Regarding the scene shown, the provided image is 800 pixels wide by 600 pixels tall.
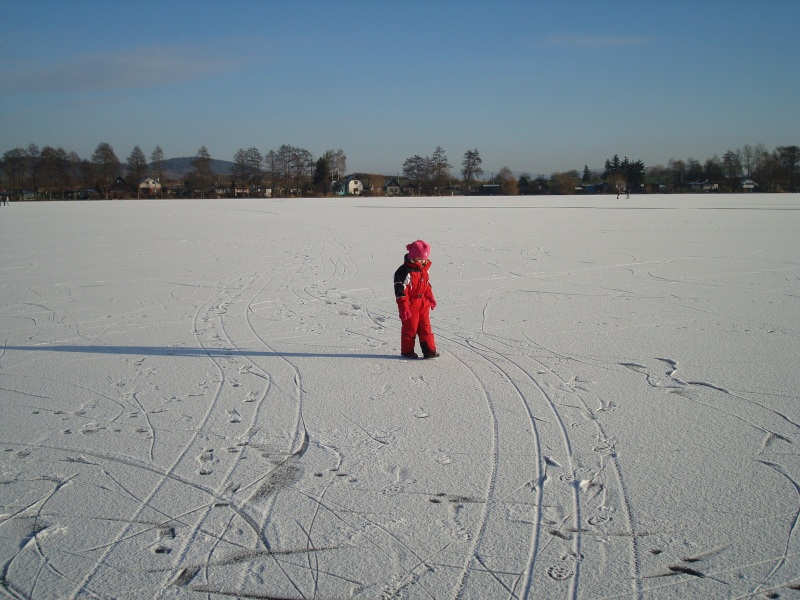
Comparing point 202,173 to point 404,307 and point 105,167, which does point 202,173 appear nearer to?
point 105,167

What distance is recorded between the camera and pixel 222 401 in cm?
473

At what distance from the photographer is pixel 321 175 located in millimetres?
88750

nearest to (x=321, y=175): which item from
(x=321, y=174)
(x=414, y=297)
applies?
(x=321, y=174)

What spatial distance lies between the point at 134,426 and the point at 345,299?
4.90 meters

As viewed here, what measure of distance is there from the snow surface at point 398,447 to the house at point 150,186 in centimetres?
7681

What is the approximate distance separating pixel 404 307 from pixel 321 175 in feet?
282

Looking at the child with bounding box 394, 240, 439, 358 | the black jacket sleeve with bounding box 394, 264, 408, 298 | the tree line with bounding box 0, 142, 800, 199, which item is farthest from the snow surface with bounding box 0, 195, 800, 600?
the tree line with bounding box 0, 142, 800, 199

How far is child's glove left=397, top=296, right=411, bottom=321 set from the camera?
5492 millimetres

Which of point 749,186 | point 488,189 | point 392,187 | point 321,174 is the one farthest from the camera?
point 392,187

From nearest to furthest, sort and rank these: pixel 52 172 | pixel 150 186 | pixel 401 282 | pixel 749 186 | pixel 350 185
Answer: pixel 401 282, pixel 749 186, pixel 52 172, pixel 150 186, pixel 350 185

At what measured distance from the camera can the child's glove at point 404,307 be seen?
549 centimetres

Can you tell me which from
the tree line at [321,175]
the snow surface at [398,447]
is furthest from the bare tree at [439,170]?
the snow surface at [398,447]

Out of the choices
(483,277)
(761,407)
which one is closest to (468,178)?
(483,277)

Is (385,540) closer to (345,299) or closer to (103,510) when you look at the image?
(103,510)
